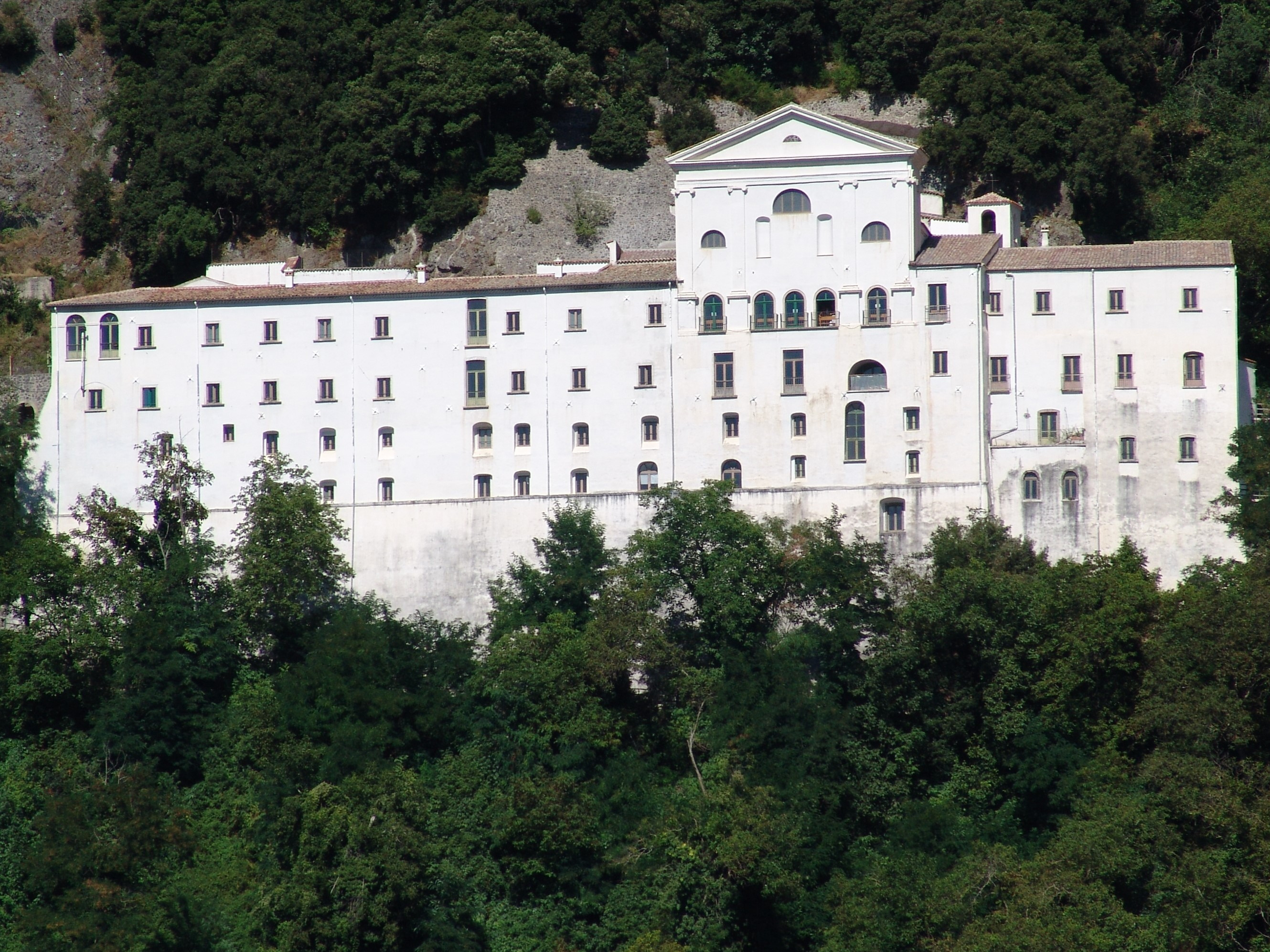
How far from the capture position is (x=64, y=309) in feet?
208

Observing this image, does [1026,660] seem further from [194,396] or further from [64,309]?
[64,309]

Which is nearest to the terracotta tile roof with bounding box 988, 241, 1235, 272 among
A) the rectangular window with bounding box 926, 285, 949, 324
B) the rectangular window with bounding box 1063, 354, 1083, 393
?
the rectangular window with bounding box 926, 285, 949, 324

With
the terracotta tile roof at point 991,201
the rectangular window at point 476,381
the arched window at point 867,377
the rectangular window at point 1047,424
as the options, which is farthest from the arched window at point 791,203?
the rectangular window at point 476,381

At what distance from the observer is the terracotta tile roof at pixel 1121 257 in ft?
194

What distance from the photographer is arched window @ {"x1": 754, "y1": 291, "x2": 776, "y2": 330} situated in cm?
6119

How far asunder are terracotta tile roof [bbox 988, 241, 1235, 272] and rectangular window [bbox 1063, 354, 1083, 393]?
2496 mm

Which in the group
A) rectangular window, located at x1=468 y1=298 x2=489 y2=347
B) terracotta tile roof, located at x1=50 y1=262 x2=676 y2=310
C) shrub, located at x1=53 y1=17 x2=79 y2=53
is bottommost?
rectangular window, located at x1=468 y1=298 x2=489 y2=347

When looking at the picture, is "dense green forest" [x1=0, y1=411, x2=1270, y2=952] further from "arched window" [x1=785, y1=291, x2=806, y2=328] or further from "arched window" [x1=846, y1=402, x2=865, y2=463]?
"arched window" [x1=785, y1=291, x2=806, y2=328]

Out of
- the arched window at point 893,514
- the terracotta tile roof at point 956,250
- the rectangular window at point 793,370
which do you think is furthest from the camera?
the rectangular window at point 793,370

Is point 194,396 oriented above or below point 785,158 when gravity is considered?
below

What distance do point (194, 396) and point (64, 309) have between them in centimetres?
485

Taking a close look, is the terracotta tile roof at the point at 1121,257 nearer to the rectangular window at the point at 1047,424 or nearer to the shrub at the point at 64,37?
the rectangular window at the point at 1047,424

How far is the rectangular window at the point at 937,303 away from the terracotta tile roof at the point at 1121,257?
→ 1482mm

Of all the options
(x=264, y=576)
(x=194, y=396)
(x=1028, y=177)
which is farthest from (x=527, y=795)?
(x=1028, y=177)
